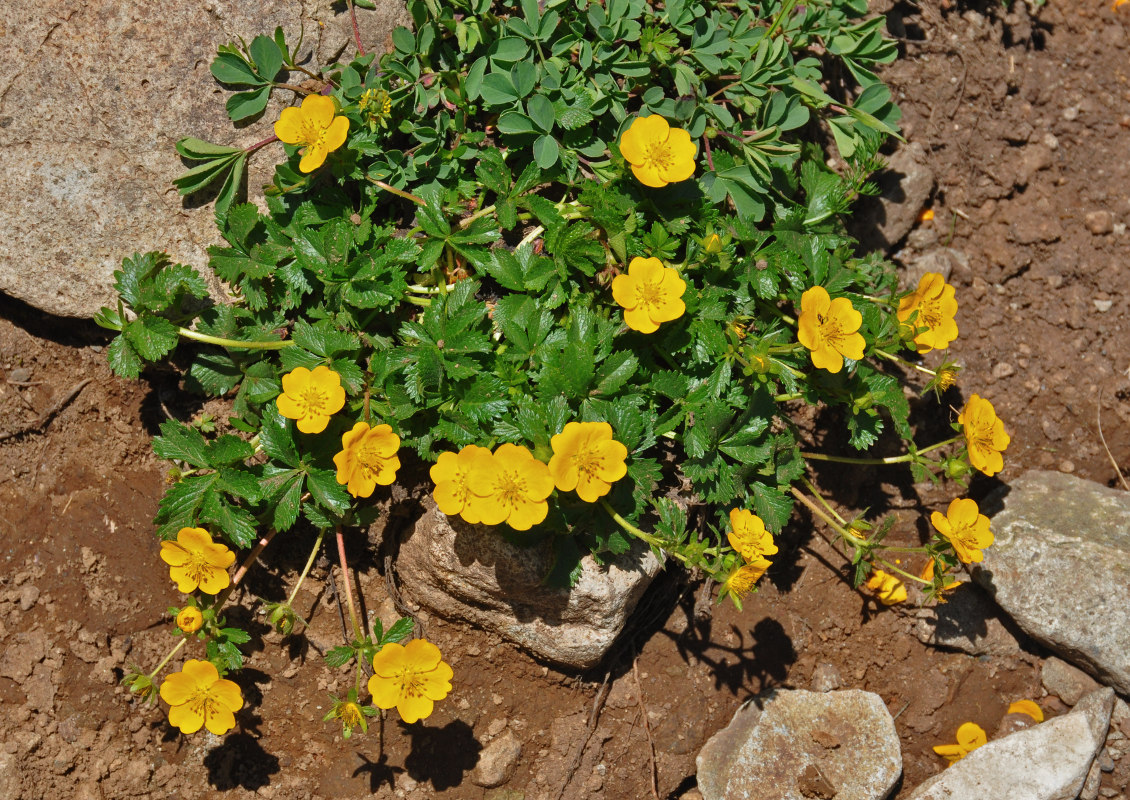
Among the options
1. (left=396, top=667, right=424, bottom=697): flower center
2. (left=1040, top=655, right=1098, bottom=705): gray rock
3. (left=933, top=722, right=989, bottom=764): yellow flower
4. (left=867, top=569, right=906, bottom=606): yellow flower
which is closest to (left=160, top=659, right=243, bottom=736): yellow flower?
(left=396, top=667, right=424, bottom=697): flower center

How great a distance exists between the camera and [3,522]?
353cm

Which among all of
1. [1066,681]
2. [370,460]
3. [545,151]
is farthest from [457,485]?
[1066,681]

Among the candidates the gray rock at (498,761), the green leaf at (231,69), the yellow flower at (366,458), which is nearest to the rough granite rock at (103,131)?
the green leaf at (231,69)

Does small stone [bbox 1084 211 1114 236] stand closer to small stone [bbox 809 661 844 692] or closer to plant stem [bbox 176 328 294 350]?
Answer: small stone [bbox 809 661 844 692]

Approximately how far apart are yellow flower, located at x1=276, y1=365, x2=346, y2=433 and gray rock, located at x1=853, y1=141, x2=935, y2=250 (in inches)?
106

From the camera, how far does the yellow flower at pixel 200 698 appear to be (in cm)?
318

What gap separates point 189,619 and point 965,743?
134 inches

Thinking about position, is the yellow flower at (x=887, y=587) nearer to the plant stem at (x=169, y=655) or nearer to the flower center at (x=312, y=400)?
the flower center at (x=312, y=400)

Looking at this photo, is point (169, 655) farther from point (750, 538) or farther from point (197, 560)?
point (750, 538)

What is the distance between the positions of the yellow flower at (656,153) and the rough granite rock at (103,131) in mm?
1504

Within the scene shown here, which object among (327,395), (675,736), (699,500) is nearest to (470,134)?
(327,395)

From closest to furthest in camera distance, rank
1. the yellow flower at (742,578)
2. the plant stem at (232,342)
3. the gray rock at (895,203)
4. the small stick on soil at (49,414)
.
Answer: the yellow flower at (742,578), the plant stem at (232,342), the small stick on soil at (49,414), the gray rock at (895,203)

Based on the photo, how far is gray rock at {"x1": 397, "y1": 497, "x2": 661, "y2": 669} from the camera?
11.2 ft

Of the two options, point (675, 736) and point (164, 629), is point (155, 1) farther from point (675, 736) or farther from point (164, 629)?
point (675, 736)
